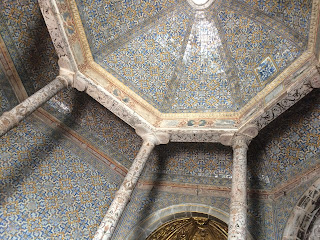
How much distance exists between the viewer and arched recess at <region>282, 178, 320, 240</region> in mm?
5691

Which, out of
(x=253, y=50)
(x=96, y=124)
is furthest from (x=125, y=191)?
(x=253, y=50)

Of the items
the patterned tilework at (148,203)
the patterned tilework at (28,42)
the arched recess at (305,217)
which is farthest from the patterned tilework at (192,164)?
the patterned tilework at (28,42)

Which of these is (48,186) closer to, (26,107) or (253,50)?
(26,107)

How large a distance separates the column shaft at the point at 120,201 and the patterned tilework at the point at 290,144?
8.56 feet

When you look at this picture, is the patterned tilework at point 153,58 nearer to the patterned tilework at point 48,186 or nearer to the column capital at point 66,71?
the column capital at point 66,71

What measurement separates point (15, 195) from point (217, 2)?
250 inches

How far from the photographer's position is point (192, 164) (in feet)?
24.6

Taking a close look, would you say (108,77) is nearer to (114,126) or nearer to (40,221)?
(114,126)

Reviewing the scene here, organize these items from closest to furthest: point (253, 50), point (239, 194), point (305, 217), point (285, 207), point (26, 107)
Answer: point (239, 194) < point (26, 107) < point (305, 217) < point (285, 207) < point (253, 50)

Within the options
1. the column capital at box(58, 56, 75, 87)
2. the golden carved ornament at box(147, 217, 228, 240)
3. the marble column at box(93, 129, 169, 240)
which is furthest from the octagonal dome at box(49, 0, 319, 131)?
the golden carved ornament at box(147, 217, 228, 240)

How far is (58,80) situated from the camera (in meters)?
6.16

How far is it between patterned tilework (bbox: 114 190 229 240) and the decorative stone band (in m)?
1.55

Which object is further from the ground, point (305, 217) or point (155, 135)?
point (155, 135)

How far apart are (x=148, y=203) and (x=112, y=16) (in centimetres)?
443
